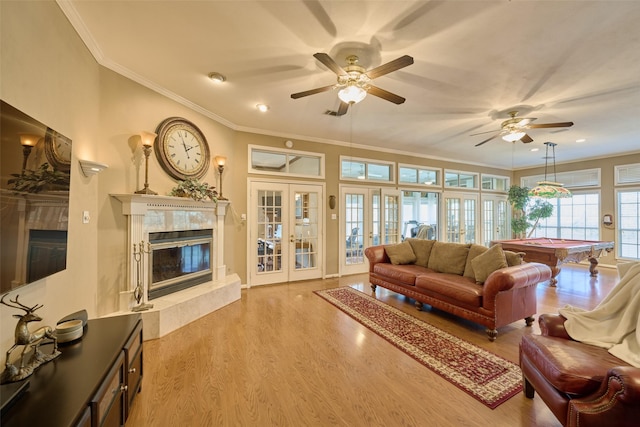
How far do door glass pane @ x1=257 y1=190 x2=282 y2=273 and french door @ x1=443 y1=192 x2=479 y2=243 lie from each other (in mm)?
4664

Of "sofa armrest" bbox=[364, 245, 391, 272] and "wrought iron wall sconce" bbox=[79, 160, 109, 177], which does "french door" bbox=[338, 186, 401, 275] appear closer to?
"sofa armrest" bbox=[364, 245, 391, 272]

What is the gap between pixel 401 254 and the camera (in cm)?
440

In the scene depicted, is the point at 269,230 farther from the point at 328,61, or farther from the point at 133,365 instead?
the point at 328,61

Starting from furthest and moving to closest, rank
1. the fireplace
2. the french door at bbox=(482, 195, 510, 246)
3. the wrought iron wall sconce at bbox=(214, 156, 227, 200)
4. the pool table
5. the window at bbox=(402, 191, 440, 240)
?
the french door at bbox=(482, 195, 510, 246), the window at bbox=(402, 191, 440, 240), the pool table, the wrought iron wall sconce at bbox=(214, 156, 227, 200), the fireplace

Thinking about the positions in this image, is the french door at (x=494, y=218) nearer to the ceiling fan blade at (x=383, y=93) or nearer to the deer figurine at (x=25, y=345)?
the ceiling fan blade at (x=383, y=93)

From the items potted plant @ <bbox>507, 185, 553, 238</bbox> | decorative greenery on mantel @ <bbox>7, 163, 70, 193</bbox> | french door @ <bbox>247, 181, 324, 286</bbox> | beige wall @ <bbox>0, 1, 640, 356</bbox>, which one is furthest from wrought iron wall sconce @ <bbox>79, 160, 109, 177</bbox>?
potted plant @ <bbox>507, 185, 553, 238</bbox>

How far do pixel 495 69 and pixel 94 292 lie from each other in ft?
16.0

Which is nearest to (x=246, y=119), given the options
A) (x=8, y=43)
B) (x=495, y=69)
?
(x=8, y=43)

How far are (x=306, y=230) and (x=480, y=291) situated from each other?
3.24 m

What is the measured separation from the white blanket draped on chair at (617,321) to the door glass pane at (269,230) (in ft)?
13.5

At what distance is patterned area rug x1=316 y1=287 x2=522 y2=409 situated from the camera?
6.63 ft

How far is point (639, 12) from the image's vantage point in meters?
1.98

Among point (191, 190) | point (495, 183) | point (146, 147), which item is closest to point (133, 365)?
point (191, 190)

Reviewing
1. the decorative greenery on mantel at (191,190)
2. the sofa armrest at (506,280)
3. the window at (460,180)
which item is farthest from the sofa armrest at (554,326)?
the window at (460,180)
